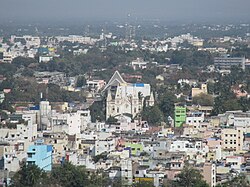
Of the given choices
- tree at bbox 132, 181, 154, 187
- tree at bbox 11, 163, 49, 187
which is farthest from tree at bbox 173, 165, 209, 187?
tree at bbox 11, 163, 49, 187

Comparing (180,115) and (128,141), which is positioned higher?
(128,141)

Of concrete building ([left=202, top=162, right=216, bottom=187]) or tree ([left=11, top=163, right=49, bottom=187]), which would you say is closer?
tree ([left=11, top=163, right=49, bottom=187])

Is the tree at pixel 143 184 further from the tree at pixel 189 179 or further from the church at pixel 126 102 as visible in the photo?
the church at pixel 126 102

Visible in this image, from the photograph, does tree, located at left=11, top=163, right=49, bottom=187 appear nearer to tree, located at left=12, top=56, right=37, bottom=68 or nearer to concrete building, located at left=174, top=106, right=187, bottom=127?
concrete building, located at left=174, top=106, right=187, bottom=127

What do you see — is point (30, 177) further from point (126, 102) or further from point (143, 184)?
point (126, 102)

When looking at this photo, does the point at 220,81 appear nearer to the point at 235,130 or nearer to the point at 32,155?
the point at 235,130

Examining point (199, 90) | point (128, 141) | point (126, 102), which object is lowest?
point (199, 90)

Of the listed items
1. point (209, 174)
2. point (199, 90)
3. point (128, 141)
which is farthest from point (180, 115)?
point (209, 174)

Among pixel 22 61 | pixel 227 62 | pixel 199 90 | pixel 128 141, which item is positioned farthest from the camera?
pixel 227 62
